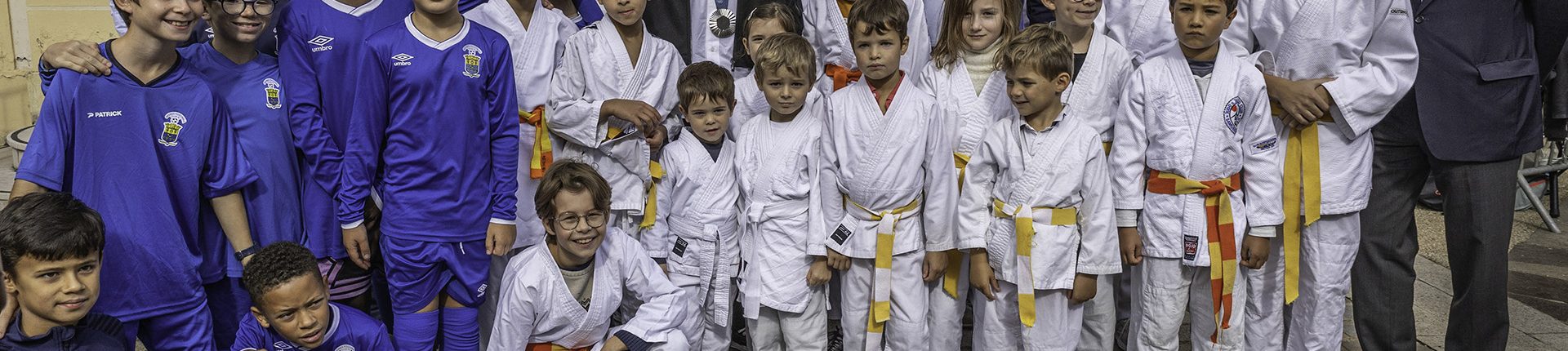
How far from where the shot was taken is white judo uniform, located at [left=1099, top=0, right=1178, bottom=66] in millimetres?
4012

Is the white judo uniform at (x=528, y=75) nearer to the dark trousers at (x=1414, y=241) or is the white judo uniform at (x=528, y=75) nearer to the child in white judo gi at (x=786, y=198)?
the child in white judo gi at (x=786, y=198)

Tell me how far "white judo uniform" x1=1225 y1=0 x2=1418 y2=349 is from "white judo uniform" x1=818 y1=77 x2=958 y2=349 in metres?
1.00

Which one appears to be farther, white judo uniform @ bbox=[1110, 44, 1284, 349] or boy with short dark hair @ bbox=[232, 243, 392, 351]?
white judo uniform @ bbox=[1110, 44, 1284, 349]

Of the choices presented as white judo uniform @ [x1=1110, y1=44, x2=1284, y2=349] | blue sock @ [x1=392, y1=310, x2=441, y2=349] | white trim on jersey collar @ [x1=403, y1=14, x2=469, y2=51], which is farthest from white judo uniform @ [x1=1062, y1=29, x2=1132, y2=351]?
blue sock @ [x1=392, y1=310, x2=441, y2=349]

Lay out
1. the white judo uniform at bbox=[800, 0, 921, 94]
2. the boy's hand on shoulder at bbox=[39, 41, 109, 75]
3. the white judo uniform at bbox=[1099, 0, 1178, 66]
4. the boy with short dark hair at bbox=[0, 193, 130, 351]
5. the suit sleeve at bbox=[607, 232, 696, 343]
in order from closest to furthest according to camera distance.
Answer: the boy with short dark hair at bbox=[0, 193, 130, 351] → the boy's hand on shoulder at bbox=[39, 41, 109, 75] → the suit sleeve at bbox=[607, 232, 696, 343] → the white judo uniform at bbox=[1099, 0, 1178, 66] → the white judo uniform at bbox=[800, 0, 921, 94]

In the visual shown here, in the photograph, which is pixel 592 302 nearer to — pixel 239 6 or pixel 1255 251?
pixel 239 6

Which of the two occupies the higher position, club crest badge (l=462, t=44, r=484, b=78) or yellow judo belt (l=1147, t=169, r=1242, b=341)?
club crest badge (l=462, t=44, r=484, b=78)

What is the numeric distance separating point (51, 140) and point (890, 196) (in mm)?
2251

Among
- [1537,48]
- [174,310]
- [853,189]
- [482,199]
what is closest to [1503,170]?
[1537,48]

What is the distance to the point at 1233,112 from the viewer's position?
3.43 meters

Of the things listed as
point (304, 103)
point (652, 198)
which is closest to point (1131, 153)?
point (652, 198)

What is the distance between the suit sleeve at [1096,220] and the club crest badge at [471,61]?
69.8 inches

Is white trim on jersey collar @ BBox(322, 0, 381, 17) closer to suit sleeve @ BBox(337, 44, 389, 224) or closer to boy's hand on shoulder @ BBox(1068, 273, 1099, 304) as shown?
suit sleeve @ BBox(337, 44, 389, 224)

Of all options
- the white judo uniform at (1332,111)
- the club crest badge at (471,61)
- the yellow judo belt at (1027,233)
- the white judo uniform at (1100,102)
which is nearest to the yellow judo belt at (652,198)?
the club crest badge at (471,61)
